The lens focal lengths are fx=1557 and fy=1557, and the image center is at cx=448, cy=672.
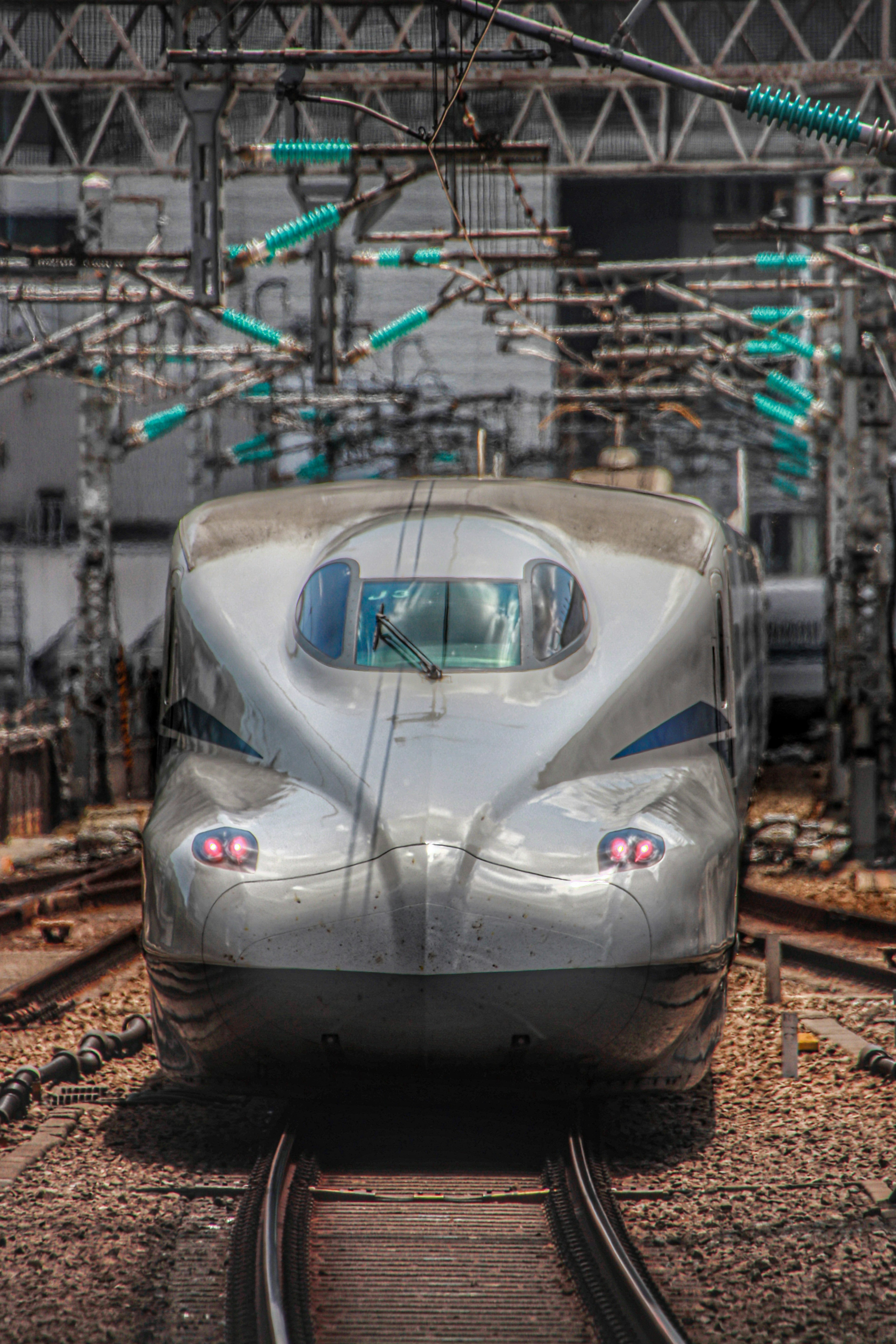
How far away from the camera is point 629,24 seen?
318 inches

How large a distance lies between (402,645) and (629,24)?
3.79 metres

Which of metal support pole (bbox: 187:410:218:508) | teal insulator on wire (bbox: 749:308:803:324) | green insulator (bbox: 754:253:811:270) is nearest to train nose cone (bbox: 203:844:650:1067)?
green insulator (bbox: 754:253:811:270)

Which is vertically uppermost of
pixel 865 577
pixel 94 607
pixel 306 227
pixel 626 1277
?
pixel 306 227

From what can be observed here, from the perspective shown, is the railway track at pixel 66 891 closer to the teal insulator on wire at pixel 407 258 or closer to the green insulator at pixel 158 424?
the teal insulator on wire at pixel 407 258

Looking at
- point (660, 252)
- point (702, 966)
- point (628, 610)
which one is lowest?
point (702, 966)

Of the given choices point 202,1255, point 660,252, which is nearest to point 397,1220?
point 202,1255

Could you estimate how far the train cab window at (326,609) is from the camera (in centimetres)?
655

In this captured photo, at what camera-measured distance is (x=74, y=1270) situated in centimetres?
495

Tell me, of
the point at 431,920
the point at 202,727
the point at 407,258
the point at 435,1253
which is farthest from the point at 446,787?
the point at 407,258

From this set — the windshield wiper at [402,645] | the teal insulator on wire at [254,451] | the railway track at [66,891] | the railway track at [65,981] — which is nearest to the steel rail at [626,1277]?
the windshield wiper at [402,645]

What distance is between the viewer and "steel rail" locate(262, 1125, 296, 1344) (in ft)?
14.5

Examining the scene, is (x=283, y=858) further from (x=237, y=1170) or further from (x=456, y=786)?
(x=237, y=1170)

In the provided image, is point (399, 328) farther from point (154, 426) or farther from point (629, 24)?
point (629, 24)

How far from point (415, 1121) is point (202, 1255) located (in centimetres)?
160
